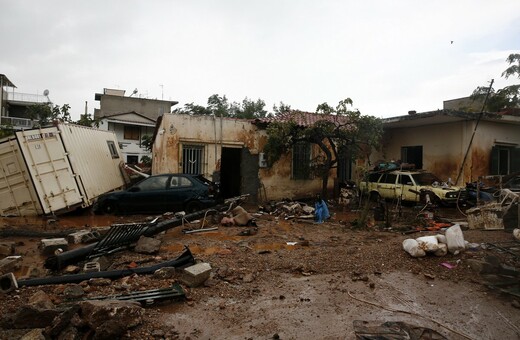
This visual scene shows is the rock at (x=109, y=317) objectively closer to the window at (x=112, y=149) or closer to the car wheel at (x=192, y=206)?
the car wheel at (x=192, y=206)

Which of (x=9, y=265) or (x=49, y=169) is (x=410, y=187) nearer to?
(x=9, y=265)

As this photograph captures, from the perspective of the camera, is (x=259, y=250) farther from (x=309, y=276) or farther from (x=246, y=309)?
(x=246, y=309)

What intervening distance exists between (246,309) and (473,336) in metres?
2.46

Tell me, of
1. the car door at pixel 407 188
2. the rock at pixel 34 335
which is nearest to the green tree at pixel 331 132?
the car door at pixel 407 188

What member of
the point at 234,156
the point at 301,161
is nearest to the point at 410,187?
the point at 301,161

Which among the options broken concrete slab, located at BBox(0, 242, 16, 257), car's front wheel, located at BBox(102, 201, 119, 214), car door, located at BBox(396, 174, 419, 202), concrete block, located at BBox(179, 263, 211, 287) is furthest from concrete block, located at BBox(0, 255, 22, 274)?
car door, located at BBox(396, 174, 419, 202)

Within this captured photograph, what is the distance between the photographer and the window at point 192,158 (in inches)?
496

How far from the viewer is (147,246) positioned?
20.3ft

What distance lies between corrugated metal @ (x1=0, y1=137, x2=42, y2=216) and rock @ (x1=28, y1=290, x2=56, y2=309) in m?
7.42

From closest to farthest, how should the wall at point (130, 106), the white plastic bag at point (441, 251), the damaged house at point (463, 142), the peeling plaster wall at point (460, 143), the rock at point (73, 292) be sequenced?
the rock at point (73, 292) → the white plastic bag at point (441, 251) → the damaged house at point (463, 142) → the peeling plaster wall at point (460, 143) → the wall at point (130, 106)

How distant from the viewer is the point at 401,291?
454cm

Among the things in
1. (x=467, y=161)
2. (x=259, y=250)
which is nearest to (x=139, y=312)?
(x=259, y=250)

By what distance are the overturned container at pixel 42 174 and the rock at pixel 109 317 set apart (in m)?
8.07

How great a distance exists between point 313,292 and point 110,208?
8598 millimetres
